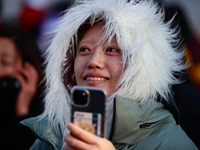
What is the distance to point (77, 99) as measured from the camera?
0.74 m

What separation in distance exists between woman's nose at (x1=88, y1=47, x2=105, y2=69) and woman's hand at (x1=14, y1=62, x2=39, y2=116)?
105 centimetres

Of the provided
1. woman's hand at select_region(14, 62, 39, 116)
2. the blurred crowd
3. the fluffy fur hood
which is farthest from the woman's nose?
woman's hand at select_region(14, 62, 39, 116)

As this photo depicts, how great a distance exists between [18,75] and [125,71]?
50.6 inches

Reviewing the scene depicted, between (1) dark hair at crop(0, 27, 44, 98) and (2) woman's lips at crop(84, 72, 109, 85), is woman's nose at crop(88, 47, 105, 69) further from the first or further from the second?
(1) dark hair at crop(0, 27, 44, 98)

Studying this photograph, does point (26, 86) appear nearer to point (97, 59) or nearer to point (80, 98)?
point (97, 59)

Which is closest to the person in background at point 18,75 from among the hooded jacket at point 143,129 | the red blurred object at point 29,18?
the hooded jacket at point 143,129

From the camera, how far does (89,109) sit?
0.72 metres

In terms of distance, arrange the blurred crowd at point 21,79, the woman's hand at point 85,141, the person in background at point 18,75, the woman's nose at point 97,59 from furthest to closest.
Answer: the person in background at point 18,75, the blurred crowd at point 21,79, the woman's nose at point 97,59, the woman's hand at point 85,141

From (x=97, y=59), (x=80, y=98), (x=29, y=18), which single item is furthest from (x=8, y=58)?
(x=29, y=18)

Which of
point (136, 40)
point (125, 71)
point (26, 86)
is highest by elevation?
point (136, 40)

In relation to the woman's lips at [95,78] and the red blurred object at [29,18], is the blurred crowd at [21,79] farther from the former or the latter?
the red blurred object at [29,18]

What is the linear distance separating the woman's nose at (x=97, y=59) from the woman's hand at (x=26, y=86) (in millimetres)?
1046

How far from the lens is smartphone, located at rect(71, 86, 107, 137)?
28.1 inches

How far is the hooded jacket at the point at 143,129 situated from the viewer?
0.90m
